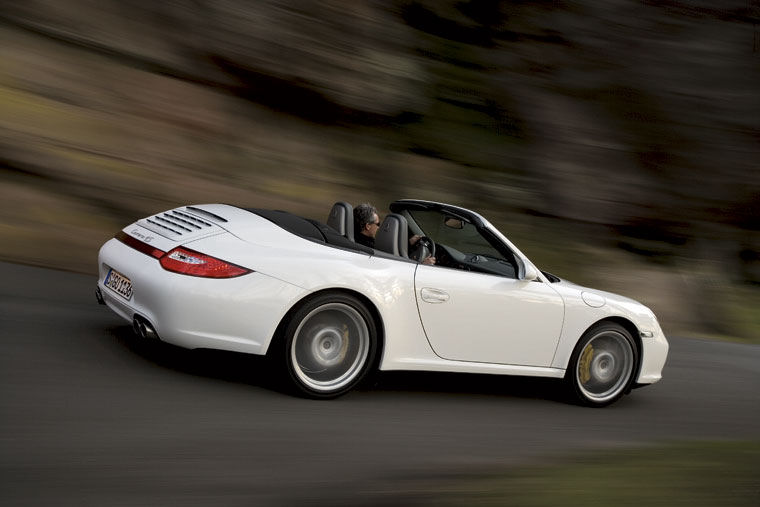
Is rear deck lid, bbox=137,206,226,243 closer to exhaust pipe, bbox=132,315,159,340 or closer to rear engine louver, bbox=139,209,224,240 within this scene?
rear engine louver, bbox=139,209,224,240

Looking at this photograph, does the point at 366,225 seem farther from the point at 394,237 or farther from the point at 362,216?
the point at 394,237

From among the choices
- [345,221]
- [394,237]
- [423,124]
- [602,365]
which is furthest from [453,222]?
[423,124]

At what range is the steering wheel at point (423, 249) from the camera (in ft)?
19.1

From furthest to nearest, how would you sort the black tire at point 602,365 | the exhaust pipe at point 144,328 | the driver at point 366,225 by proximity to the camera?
the black tire at point 602,365, the driver at point 366,225, the exhaust pipe at point 144,328

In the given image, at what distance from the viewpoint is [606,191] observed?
15227 mm

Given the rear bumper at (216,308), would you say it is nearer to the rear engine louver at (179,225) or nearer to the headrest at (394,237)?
the rear engine louver at (179,225)

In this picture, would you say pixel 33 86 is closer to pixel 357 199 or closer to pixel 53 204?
pixel 53 204

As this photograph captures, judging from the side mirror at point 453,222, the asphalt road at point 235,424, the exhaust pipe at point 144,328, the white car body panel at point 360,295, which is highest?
the side mirror at point 453,222

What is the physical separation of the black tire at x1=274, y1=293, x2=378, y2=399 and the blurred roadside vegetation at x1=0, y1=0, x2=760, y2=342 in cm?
454

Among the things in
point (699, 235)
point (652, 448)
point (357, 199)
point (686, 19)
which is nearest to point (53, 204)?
point (357, 199)

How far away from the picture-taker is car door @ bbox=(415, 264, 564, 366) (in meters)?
5.62

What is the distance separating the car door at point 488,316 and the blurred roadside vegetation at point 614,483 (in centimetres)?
105

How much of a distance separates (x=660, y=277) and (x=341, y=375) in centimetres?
974

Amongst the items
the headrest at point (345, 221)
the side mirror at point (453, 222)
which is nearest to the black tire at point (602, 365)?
the side mirror at point (453, 222)
